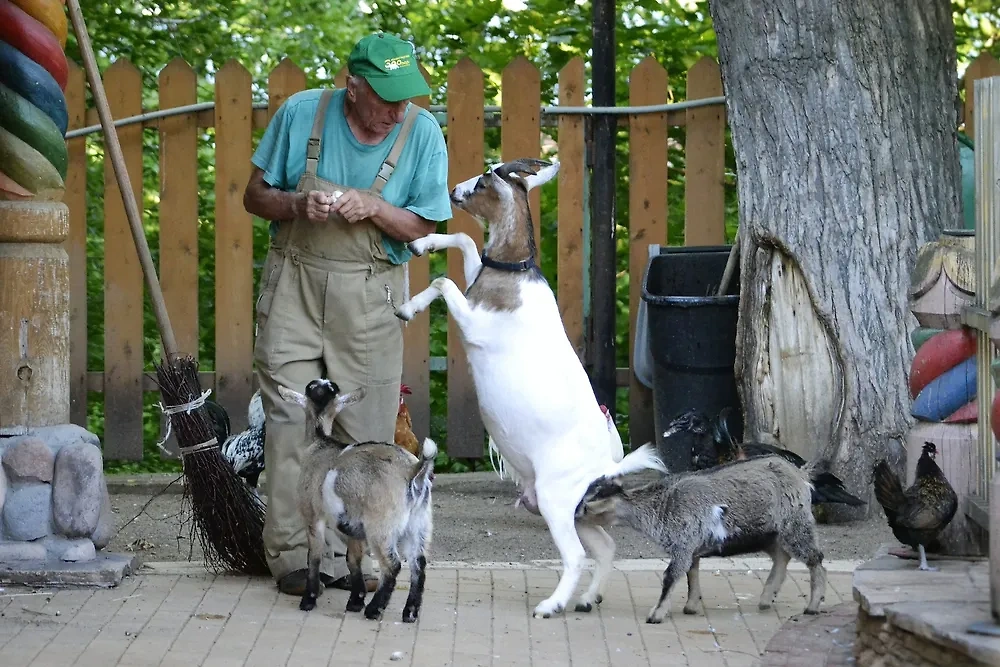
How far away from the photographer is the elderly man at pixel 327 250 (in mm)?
5531

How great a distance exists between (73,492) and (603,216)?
384cm

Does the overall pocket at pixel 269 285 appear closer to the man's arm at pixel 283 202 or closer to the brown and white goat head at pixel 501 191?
the man's arm at pixel 283 202

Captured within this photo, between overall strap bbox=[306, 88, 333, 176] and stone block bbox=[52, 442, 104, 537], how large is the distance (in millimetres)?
1548

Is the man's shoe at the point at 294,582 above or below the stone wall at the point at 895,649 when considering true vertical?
below

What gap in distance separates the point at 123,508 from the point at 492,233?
123 inches

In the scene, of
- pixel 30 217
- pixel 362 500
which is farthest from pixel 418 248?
pixel 30 217

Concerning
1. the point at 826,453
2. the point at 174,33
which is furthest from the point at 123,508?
the point at 174,33

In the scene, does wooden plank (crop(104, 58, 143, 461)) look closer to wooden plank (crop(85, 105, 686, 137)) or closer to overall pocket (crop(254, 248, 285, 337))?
wooden plank (crop(85, 105, 686, 137))

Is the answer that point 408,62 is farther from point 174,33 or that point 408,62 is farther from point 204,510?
point 174,33

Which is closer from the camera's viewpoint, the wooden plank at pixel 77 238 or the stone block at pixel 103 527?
the stone block at pixel 103 527

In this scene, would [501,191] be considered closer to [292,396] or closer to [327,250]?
[327,250]

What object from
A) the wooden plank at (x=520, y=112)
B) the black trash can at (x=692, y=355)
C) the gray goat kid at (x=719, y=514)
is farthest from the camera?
the wooden plank at (x=520, y=112)

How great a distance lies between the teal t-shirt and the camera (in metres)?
5.56

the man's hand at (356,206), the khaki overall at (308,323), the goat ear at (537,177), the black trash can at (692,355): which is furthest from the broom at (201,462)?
the black trash can at (692,355)
